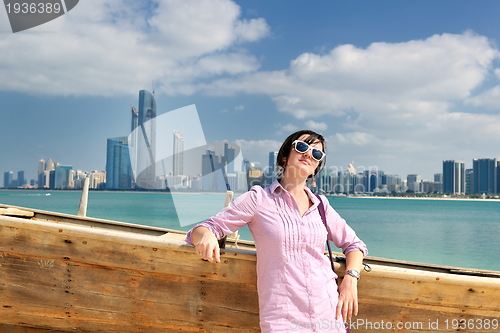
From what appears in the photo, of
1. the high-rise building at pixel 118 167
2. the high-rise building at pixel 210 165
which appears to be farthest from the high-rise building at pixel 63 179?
the high-rise building at pixel 210 165

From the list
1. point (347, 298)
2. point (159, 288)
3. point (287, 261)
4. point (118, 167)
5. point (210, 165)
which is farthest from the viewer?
point (118, 167)

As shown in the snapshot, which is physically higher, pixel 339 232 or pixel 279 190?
pixel 279 190

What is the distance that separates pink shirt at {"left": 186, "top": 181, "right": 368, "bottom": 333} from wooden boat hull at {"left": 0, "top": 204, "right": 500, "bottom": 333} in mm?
370

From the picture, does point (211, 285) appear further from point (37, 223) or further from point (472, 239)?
point (472, 239)

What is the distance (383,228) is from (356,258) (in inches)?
1365

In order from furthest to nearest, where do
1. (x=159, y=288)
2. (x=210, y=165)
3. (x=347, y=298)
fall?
1. (x=210, y=165)
2. (x=159, y=288)
3. (x=347, y=298)

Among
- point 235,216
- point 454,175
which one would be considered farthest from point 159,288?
point 454,175

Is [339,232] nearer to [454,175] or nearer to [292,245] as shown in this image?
[292,245]

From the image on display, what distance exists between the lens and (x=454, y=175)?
9775cm

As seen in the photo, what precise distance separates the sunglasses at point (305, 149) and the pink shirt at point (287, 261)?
24 cm

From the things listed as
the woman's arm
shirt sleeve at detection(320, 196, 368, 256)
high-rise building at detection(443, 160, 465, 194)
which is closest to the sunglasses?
shirt sleeve at detection(320, 196, 368, 256)

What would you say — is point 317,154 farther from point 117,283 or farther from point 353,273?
point 117,283

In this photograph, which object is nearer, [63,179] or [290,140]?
[290,140]

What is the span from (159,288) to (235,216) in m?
0.85
